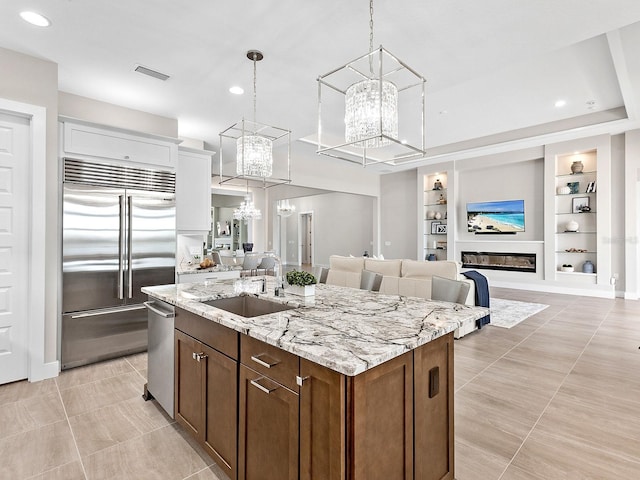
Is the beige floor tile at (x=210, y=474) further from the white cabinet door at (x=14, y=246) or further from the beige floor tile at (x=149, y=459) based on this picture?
the white cabinet door at (x=14, y=246)

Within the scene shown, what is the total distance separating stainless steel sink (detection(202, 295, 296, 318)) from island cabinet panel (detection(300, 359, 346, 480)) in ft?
2.88

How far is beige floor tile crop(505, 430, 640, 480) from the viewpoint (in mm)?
1780

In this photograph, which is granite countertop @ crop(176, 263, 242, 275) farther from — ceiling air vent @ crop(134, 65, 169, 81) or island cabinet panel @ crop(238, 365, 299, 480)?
island cabinet panel @ crop(238, 365, 299, 480)

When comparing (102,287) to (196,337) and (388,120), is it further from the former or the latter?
(388,120)

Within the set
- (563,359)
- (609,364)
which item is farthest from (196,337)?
(609,364)

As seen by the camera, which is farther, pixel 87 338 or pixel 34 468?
pixel 87 338

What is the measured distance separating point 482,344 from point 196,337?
330 cm

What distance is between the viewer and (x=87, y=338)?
332 centimetres

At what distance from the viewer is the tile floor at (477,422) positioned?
1.85 metres

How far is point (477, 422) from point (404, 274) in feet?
7.34

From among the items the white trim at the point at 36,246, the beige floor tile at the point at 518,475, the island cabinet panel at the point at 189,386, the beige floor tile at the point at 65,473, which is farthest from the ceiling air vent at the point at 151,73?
the beige floor tile at the point at 518,475

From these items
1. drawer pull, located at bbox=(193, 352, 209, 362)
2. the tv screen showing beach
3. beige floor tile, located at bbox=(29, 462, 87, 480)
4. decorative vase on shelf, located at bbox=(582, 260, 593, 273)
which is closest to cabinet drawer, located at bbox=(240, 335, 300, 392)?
drawer pull, located at bbox=(193, 352, 209, 362)

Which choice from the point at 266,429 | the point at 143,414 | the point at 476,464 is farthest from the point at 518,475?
the point at 143,414

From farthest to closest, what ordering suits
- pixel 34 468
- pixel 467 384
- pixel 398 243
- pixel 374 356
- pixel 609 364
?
pixel 398 243
pixel 609 364
pixel 467 384
pixel 34 468
pixel 374 356
